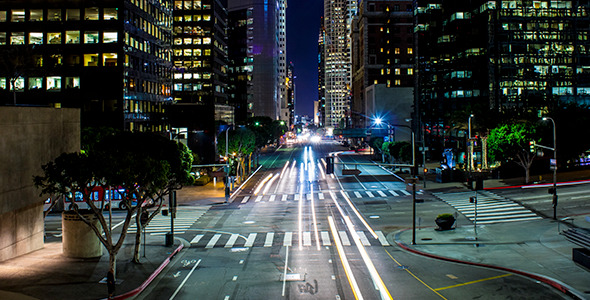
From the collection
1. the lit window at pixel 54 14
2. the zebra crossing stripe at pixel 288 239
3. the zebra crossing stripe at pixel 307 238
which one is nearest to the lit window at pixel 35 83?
the lit window at pixel 54 14

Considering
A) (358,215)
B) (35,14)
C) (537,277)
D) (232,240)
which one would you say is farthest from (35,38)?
(537,277)

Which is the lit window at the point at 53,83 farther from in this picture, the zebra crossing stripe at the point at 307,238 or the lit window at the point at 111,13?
the zebra crossing stripe at the point at 307,238

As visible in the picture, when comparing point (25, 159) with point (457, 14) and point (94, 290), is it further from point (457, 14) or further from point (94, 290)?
point (457, 14)

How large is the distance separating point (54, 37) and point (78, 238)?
54.6 metres

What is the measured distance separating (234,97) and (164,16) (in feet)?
364

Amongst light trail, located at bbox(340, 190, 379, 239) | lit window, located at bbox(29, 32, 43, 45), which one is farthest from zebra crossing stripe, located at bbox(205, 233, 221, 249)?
lit window, located at bbox(29, 32, 43, 45)

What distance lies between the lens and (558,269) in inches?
967

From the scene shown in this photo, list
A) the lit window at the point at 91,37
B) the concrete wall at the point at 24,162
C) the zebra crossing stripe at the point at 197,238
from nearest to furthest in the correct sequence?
1. the concrete wall at the point at 24,162
2. the zebra crossing stripe at the point at 197,238
3. the lit window at the point at 91,37

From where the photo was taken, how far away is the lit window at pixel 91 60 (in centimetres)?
7219

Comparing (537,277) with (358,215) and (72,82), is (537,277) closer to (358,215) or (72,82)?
(358,215)

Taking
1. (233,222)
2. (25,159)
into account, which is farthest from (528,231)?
(25,159)

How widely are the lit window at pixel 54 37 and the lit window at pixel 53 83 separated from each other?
17.9 ft

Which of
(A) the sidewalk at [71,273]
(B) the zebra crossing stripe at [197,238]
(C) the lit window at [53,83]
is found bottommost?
(B) the zebra crossing stripe at [197,238]

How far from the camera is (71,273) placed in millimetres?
24953
